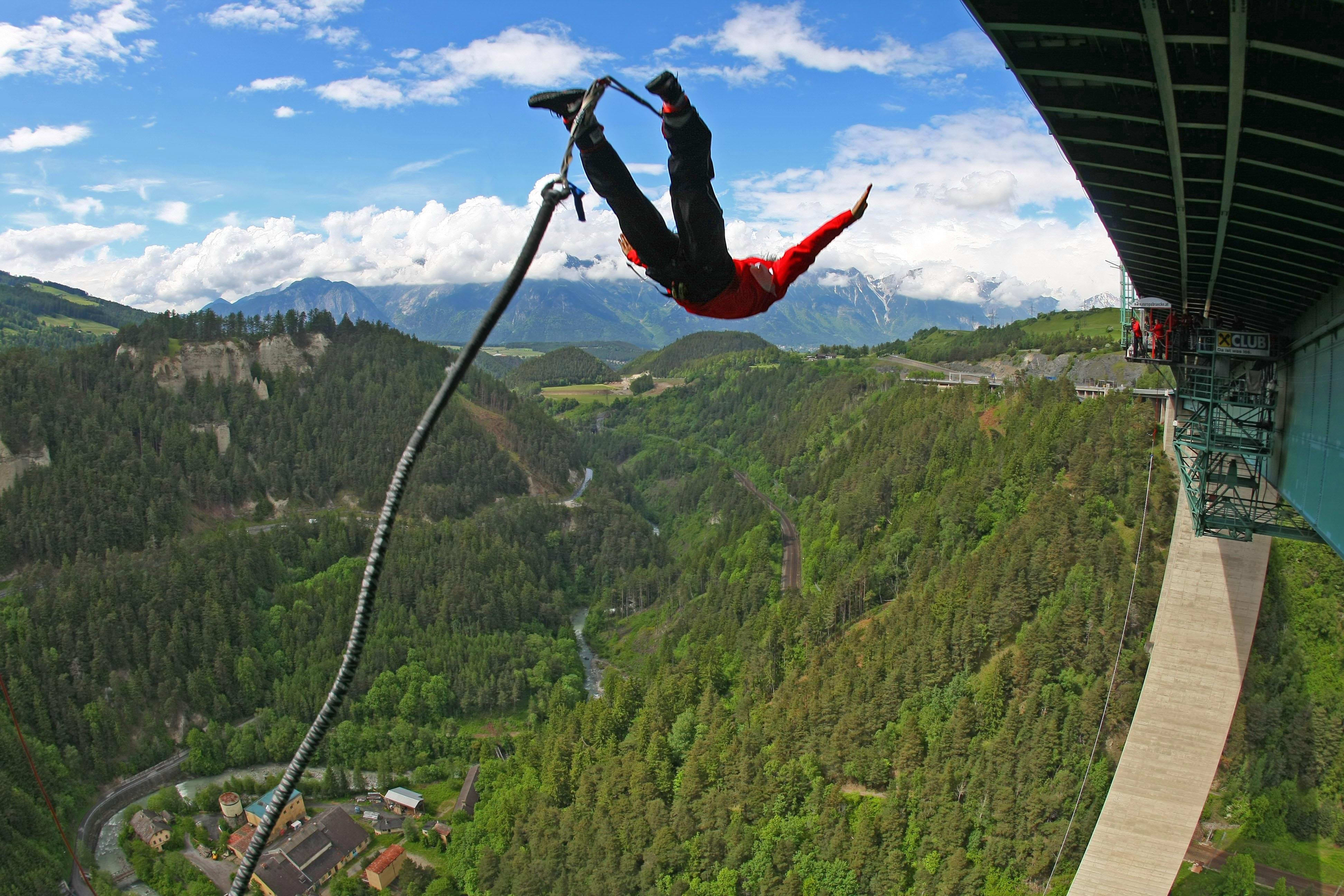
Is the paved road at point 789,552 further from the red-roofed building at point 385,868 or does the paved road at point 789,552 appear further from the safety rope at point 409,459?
the safety rope at point 409,459

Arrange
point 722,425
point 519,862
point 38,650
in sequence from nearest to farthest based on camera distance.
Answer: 1. point 519,862
2. point 38,650
3. point 722,425

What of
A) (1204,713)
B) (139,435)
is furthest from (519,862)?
(139,435)

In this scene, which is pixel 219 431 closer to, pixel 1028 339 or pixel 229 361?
pixel 229 361

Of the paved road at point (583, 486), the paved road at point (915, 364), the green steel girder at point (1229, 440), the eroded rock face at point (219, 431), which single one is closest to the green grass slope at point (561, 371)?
the paved road at point (583, 486)

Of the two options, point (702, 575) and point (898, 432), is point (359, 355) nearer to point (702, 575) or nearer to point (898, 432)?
point (702, 575)

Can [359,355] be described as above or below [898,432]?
above

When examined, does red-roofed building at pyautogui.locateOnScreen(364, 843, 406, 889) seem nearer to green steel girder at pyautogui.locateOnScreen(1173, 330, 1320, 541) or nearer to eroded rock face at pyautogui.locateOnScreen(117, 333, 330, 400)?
green steel girder at pyautogui.locateOnScreen(1173, 330, 1320, 541)
